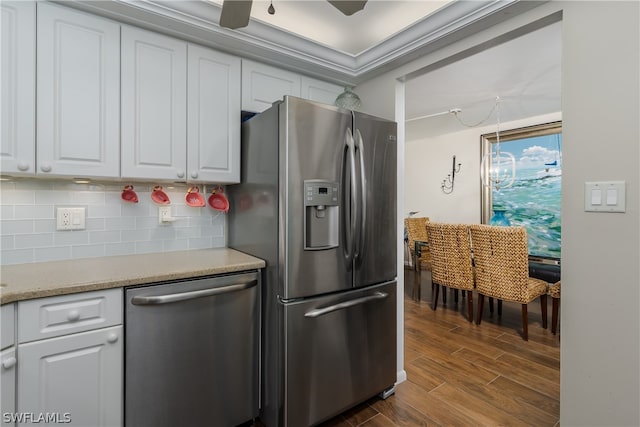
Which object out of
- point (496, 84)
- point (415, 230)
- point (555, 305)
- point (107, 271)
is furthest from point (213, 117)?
point (415, 230)

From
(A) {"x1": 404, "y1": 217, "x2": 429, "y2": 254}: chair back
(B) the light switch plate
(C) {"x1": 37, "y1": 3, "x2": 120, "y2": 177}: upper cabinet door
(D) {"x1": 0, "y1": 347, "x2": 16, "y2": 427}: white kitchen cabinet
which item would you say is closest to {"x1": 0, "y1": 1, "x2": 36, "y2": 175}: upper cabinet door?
(C) {"x1": 37, "y1": 3, "x2": 120, "y2": 177}: upper cabinet door

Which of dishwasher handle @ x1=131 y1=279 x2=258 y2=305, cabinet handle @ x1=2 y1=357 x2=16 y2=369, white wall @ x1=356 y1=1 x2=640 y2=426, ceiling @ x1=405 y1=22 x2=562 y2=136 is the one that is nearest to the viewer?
cabinet handle @ x1=2 y1=357 x2=16 y2=369

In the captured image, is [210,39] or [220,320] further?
[210,39]

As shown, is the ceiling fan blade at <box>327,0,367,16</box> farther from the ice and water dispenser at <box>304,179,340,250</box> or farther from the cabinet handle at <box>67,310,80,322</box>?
the cabinet handle at <box>67,310,80,322</box>

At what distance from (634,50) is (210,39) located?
197 cm

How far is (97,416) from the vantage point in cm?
128

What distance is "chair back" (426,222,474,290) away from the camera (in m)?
3.22

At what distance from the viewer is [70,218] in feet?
5.59

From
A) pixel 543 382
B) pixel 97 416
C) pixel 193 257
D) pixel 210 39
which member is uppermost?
pixel 210 39

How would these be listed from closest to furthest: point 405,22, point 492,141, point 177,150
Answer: point 177,150, point 405,22, point 492,141

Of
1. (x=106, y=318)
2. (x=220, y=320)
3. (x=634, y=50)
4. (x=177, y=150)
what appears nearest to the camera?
(x=634, y=50)

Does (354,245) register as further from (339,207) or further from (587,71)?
(587,71)

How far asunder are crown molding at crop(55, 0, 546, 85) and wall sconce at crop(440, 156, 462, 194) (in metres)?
3.74

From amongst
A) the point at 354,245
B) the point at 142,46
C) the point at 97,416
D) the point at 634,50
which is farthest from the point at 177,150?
the point at 634,50
